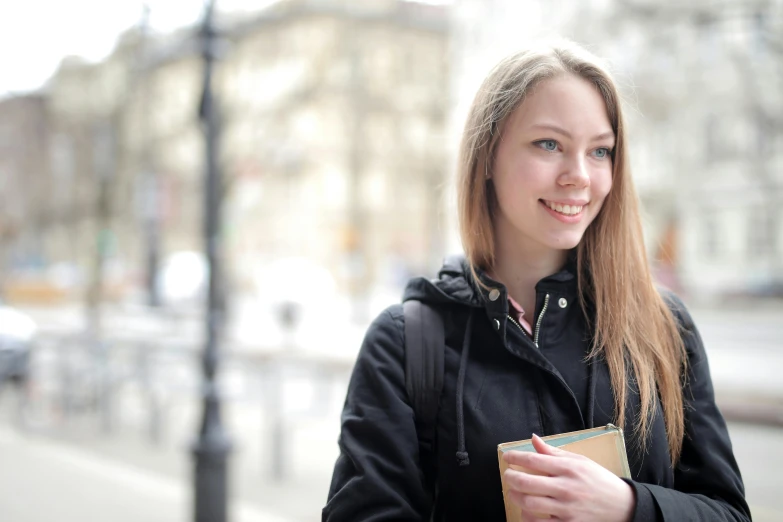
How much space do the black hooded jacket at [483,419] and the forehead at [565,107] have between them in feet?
1.06

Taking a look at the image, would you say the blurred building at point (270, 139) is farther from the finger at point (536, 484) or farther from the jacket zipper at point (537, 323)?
the finger at point (536, 484)

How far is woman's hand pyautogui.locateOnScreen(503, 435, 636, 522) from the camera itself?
1354mm

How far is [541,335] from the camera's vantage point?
1620mm

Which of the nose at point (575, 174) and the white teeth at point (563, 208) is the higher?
the nose at point (575, 174)

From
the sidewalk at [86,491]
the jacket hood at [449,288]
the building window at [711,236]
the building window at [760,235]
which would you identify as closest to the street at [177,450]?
the sidewalk at [86,491]

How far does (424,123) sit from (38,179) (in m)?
12.8

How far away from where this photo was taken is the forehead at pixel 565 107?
5.20ft

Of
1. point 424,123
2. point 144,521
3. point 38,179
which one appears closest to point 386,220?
point 424,123

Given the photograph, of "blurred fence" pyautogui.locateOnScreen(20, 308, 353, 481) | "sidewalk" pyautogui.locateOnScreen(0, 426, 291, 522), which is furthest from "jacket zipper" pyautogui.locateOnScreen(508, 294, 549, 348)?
"blurred fence" pyautogui.locateOnScreen(20, 308, 353, 481)

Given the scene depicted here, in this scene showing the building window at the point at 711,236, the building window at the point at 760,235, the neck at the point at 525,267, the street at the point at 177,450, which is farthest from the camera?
the building window at the point at 711,236

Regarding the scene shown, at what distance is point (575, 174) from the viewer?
1583mm

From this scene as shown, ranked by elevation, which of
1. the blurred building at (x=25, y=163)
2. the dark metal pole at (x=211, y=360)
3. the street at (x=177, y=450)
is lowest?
the street at (x=177, y=450)

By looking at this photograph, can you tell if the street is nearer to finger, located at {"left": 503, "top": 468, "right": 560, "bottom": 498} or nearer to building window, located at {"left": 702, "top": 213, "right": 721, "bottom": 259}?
finger, located at {"left": 503, "top": 468, "right": 560, "bottom": 498}

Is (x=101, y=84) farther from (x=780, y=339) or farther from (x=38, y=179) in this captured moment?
(x=780, y=339)
